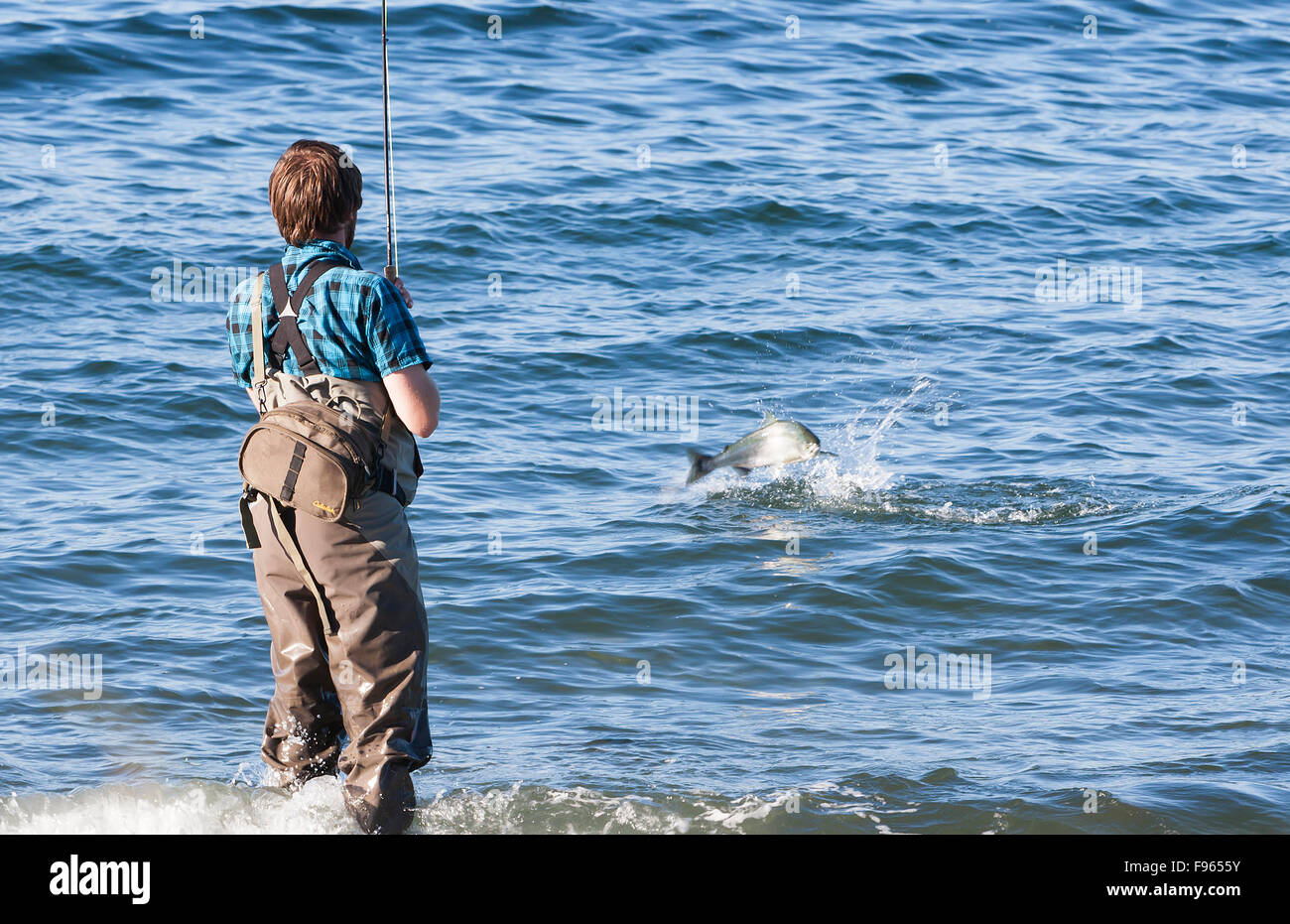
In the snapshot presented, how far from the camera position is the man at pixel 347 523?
4.41 m

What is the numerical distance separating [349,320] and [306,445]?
40cm

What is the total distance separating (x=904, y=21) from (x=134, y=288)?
15.8 metres

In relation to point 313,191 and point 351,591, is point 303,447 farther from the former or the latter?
point 313,191

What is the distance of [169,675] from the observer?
7.16 meters

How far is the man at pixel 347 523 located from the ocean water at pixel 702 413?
415 millimetres

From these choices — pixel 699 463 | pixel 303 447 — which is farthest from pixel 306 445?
pixel 699 463

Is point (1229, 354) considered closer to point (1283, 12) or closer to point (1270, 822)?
point (1270, 822)

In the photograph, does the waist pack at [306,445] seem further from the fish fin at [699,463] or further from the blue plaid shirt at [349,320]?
the fish fin at [699,463]

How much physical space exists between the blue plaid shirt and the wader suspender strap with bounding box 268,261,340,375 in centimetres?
2

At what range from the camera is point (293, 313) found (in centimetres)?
446

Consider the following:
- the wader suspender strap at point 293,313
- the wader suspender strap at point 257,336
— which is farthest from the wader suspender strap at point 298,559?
the wader suspender strap at point 293,313

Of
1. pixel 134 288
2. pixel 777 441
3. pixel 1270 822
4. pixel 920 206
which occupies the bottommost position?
pixel 1270 822

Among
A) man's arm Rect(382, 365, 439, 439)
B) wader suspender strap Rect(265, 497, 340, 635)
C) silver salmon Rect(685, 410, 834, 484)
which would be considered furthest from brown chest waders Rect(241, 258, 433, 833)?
silver salmon Rect(685, 410, 834, 484)
